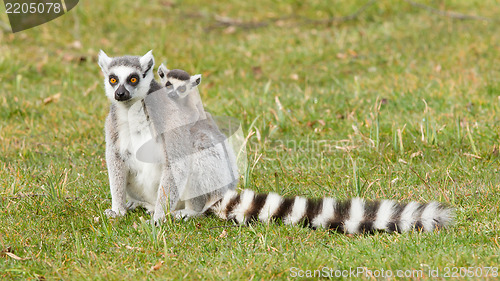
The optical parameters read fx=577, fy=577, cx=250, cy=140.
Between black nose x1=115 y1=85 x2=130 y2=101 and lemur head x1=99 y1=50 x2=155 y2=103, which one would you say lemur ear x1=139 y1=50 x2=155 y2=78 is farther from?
black nose x1=115 y1=85 x2=130 y2=101

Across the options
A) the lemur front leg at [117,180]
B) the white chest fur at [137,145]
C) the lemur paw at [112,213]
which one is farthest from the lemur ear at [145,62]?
the lemur paw at [112,213]

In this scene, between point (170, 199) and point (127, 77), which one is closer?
point (127, 77)

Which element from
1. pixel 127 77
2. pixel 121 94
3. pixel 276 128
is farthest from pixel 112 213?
pixel 276 128

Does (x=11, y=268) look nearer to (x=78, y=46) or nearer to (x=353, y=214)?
(x=353, y=214)

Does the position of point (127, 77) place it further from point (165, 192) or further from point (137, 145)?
point (165, 192)

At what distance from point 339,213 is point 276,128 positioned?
2.12 metres

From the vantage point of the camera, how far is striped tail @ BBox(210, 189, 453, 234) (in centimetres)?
336

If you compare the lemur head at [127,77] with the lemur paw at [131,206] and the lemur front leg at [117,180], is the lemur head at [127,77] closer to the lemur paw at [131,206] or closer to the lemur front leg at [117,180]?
the lemur front leg at [117,180]

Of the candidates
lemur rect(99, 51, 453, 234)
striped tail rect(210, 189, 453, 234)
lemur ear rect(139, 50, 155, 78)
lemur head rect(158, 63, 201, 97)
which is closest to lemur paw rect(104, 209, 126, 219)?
lemur rect(99, 51, 453, 234)

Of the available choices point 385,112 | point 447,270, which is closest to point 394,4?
point 385,112

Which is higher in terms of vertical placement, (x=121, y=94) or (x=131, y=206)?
(x=121, y=94)

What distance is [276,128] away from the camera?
5.54m

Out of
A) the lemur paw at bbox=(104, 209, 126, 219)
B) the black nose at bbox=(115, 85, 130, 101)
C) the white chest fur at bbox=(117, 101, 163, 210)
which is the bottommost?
the lemur paw at bbox=(104, 209, 126, 219)

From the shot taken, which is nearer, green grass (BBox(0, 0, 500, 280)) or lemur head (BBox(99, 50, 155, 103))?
green grass (BBox(0, 0, 500, 280))
